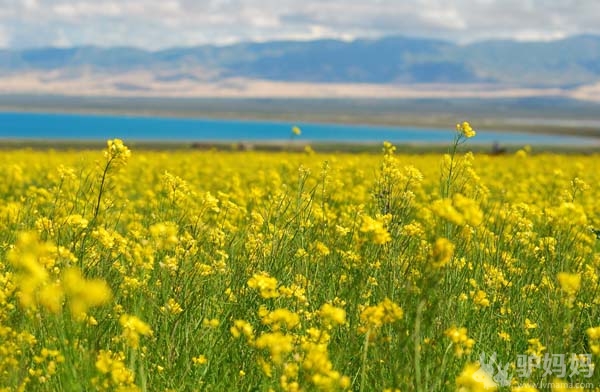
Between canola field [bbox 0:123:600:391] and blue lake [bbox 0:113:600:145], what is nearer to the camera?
canola field [bbox 0:123:600:391]

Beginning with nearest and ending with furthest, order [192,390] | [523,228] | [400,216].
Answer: [192,390] → [400,216] → [523,228]

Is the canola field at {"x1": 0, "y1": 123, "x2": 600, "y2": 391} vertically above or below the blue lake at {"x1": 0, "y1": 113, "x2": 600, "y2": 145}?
above

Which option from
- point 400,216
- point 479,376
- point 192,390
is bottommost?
point 192,390

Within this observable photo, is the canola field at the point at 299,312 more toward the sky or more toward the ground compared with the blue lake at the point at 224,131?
more toward the sky

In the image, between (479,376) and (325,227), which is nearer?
(479,376)

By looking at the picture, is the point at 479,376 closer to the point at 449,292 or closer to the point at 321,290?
the point at 449,292

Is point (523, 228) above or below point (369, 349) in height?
above

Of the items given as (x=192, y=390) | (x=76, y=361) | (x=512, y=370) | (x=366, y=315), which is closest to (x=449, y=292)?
(x=512, y=370)

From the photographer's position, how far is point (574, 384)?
4.23 m

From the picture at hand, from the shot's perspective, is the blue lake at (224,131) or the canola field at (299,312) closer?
the canola field at (299,312)

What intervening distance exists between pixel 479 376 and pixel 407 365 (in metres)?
0.71

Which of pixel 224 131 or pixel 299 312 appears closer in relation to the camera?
pixel 299 312

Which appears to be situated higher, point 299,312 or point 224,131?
point 299,312

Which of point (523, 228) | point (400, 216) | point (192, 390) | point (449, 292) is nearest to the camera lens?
point (192, 390)
